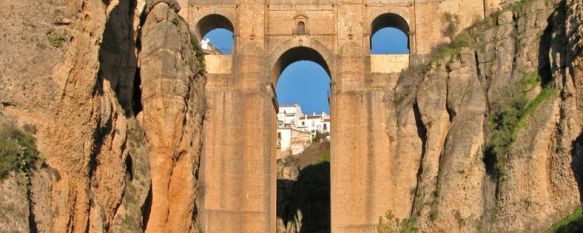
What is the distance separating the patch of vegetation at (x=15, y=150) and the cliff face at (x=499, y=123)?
1575cm

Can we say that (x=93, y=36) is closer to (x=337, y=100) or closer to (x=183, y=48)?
(x=183, y=48)

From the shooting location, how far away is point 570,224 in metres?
24.3

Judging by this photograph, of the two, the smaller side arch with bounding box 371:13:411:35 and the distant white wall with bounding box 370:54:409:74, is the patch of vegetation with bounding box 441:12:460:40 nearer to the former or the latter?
the smaller side arch with bounding box 371:13:411:35

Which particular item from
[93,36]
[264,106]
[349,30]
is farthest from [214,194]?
[93,36]

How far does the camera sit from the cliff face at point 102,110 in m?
17.4

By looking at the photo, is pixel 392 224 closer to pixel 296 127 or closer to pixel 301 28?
pixel 301 28

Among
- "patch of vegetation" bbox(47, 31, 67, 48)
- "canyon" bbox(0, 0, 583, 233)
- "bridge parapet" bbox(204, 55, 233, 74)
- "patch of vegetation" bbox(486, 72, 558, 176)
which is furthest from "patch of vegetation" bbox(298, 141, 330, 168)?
"patch of vegetation" bbox(47, 31, 67, 48)

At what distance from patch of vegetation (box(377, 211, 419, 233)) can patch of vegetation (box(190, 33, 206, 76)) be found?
935 centimetres

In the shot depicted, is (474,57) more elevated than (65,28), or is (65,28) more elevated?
(474,57)

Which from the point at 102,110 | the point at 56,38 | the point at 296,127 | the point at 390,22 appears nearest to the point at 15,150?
the point at 56,38

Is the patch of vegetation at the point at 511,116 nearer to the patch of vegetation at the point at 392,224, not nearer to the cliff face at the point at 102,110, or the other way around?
the patch of vegetation at the point at 392,224

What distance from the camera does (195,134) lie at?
99.7 feet

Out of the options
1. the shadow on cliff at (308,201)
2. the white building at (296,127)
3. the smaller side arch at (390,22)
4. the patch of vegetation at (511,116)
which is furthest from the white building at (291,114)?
the patch of vegetation at (511,116)

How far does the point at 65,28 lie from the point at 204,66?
1680 centimetres
